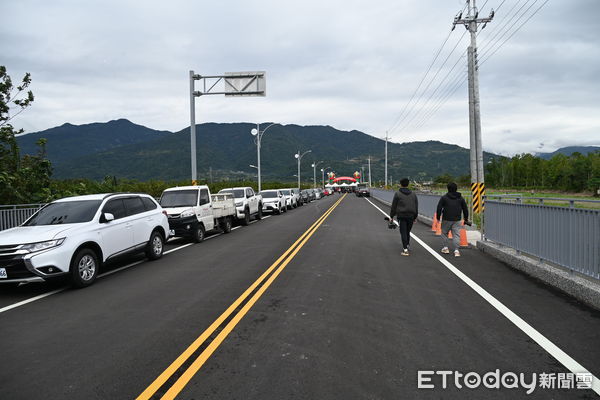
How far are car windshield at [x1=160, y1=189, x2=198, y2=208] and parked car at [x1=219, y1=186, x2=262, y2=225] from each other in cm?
402

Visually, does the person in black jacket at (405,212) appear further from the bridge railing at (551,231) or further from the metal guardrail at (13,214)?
the metal guardrail at (13,214)

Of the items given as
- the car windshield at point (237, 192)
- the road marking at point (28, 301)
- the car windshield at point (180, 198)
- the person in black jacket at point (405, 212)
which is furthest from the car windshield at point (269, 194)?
the road marking at point (28, 301)

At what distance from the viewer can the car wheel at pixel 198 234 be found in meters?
13.5

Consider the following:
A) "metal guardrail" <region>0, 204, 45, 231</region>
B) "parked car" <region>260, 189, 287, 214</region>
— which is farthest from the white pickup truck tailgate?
"parked car" <region>260, 189, 287, 214</region>

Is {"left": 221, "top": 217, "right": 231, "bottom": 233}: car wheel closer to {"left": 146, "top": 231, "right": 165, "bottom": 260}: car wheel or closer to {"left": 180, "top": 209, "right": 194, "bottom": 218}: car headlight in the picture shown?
{"left": 180, "top": 209, "right": 194, "bottom": 218}: car headlight

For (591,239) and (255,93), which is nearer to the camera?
(591,239)

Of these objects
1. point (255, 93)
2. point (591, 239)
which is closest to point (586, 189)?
point (255, 93)

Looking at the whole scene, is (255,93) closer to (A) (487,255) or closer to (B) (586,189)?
(A) (487,255)

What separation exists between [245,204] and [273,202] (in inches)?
310

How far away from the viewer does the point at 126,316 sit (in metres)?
5.65

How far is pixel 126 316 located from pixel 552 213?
7.26 m

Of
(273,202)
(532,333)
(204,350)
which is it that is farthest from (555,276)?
(273,202)

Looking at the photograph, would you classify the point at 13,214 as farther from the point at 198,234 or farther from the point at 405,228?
the point at 405,228

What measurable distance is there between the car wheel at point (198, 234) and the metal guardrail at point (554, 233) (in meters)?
9.10
